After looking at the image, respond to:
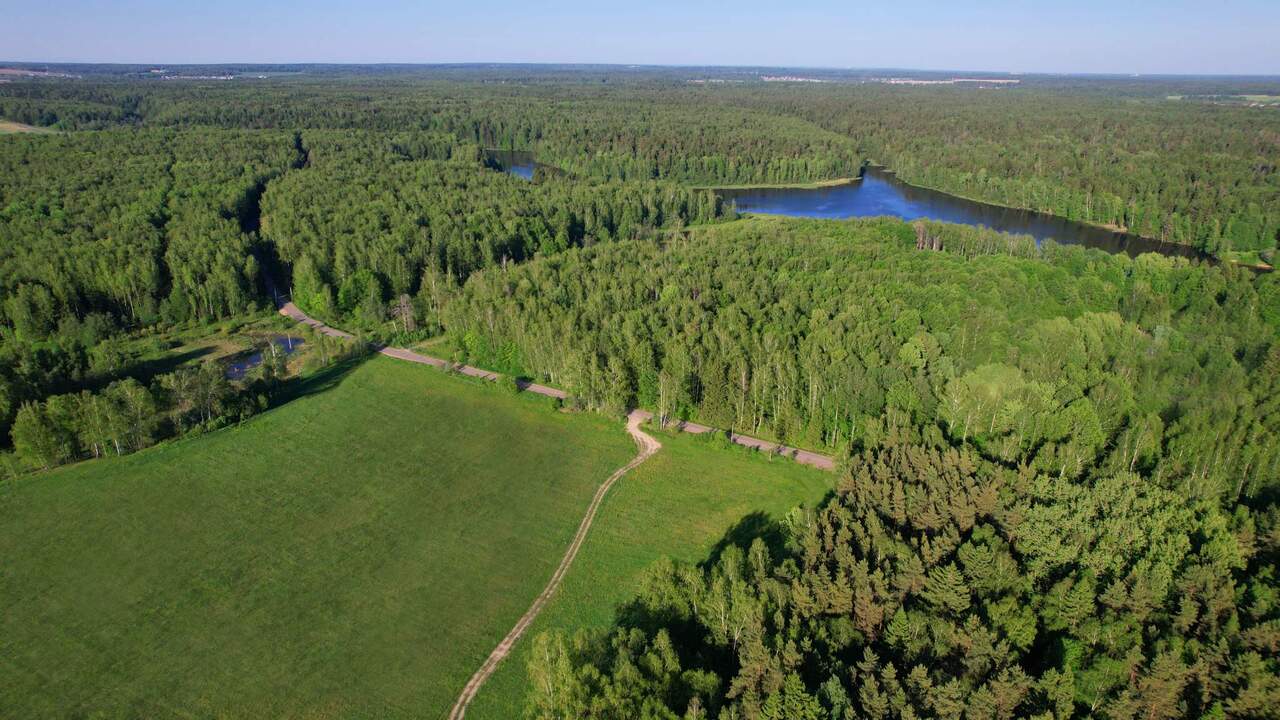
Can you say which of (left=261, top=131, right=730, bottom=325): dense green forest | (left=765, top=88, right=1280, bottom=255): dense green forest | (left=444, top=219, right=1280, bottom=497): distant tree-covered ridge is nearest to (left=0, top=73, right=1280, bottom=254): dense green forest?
(left=765, top=88, right=1280, bottom=255): dense green forest

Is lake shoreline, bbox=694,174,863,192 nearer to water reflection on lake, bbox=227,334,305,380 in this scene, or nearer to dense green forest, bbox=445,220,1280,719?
dense green forest, bbox=445,220,1280,719

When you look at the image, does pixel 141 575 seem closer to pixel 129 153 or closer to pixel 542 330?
pixel 542 330

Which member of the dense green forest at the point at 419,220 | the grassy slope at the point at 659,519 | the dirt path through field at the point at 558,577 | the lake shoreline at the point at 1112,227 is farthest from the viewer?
the lake shoreline at the point at 1112,227

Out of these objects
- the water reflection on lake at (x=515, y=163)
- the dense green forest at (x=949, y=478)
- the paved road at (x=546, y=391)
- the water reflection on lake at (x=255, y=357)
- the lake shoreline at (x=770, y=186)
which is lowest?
the water reflection on lake at (x=255, y=357)

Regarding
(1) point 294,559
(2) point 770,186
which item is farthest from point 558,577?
(2) point 770,186

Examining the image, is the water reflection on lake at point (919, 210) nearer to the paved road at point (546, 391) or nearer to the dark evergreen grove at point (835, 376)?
the dark evergreen grove at point (835, 376)

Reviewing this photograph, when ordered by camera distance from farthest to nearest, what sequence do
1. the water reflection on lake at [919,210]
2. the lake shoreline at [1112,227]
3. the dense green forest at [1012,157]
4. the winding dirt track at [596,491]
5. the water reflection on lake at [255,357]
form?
1. the dense green forest at [1012,157]
2. the water reflection on lake at [919,210]
3. the lake shoreline at [1112,227]
4. the water reflection on lake at [255,357]
5. the winding dirt track at [596,491]

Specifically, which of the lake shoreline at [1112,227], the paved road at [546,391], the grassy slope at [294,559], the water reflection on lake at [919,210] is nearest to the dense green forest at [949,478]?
the paved road at [546,391]
